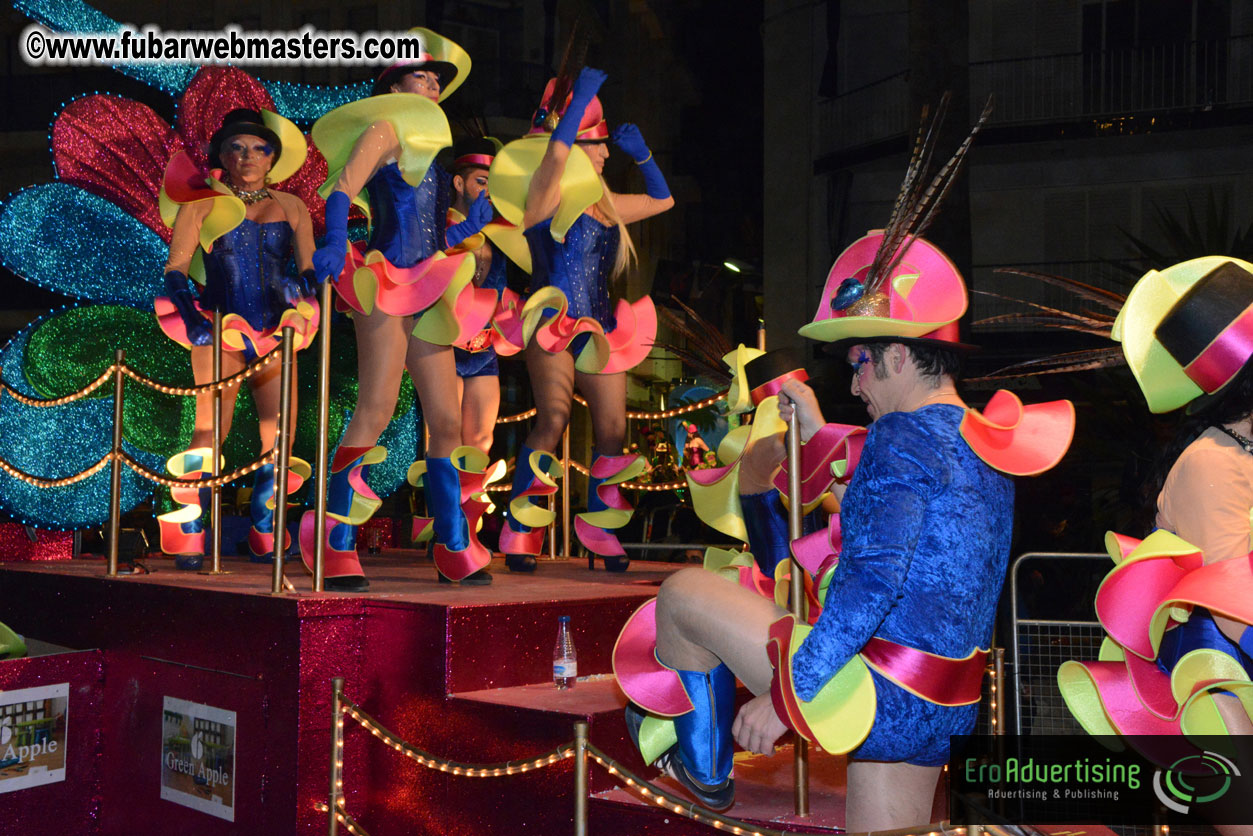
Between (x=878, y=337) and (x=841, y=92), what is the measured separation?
13.4m

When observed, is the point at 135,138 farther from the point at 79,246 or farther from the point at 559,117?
the point at 559,117

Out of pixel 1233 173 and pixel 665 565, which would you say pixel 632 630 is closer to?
pixel 665 565

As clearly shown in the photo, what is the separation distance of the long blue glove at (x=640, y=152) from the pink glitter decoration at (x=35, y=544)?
3450mm

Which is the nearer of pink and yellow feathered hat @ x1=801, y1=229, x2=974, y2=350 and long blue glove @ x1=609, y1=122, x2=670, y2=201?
pink and yellow feathered hat @ x1=801, y1=229, x2=974, y2=350

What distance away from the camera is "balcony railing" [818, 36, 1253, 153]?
13547 millimetres

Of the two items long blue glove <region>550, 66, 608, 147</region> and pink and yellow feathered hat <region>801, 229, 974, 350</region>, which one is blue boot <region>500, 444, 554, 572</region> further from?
pink and yellow feathered hat <region>801, 229, 974, 350</region>

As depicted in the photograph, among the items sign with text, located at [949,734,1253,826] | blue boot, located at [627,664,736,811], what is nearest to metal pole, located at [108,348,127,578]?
blue boot, located at [627,664,736,811]

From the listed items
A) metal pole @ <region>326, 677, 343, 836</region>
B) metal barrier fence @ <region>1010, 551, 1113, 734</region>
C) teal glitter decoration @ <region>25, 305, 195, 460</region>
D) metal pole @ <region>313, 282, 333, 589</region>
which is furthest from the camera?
metal barrier fence @ <region>1010, 551, 1113, 734</region>

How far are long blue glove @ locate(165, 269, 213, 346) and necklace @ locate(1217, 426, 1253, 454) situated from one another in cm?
381

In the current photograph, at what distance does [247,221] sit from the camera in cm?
499

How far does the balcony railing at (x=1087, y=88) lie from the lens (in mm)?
13547

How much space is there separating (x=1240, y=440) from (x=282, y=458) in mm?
2668

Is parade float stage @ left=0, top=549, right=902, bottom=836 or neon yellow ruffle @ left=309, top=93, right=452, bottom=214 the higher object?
neon yellow ruffle @ left=309, top=93, right=452, bottom=214

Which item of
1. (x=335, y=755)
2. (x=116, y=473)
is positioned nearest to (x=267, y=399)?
(x=116, y=473)
